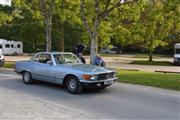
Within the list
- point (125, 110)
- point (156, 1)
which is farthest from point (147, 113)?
point (156, 1)

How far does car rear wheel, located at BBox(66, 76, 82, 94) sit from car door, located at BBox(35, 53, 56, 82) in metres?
0.85

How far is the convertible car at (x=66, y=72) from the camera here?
11430mm

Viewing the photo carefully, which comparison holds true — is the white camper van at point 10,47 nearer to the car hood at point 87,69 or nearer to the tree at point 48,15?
the tree at point 48,15

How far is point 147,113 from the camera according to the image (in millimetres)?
8625

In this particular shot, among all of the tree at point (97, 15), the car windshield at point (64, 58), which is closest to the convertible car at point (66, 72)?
the car windshield at point (64, 58)

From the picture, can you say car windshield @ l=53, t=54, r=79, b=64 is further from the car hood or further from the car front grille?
the car front grille

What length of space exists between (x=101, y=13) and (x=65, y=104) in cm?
1114

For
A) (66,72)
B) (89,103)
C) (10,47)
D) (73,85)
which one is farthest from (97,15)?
(10,47)

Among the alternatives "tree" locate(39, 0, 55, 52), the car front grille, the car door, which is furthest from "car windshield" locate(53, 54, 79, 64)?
"tree" locate(39, 0, 55, 52)

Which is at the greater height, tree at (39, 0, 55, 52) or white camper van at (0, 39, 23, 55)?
tree at (39, 0, 55, 52)

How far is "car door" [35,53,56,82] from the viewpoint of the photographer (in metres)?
12.7

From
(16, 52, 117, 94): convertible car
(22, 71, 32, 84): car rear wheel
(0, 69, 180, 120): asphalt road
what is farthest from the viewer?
(22, 71, 32, 84): car rear wheel

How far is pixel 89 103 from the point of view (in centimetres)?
986

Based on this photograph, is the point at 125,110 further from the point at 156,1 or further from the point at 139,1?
the point at 156,1
